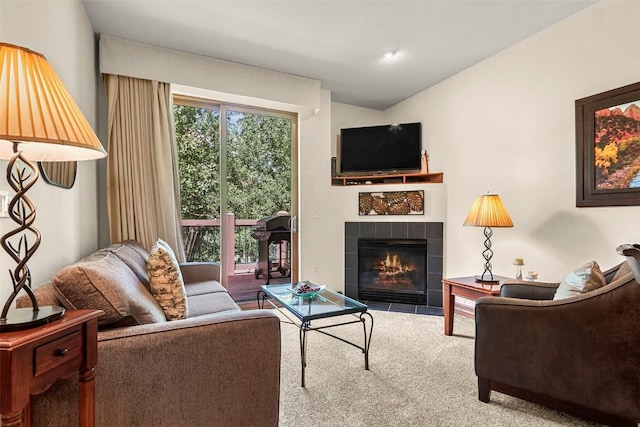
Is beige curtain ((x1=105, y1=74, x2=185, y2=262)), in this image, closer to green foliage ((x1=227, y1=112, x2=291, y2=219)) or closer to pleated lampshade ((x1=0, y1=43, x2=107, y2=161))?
green foliage ((x1=227, y1=112, x2=291, y2=219))

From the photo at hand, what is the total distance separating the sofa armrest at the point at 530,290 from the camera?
211 centimetres

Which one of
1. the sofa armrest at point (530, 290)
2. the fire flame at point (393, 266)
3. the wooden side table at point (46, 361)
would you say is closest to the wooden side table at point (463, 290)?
the sofa armrest at point (530, 290)

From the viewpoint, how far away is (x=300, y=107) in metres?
3.79

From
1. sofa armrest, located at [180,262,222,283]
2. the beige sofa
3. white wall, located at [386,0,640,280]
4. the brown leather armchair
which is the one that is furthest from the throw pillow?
sofa armrest, located at [180,262,222,283]

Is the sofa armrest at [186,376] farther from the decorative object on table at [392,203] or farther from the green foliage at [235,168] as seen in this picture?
the decorative object on table at [392,203]

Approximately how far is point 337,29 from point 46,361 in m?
2.89

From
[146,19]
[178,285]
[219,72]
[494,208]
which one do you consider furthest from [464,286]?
[146,19]

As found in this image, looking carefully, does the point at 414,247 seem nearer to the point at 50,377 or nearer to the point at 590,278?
the point at 590,278

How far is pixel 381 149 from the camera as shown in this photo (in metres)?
4.14

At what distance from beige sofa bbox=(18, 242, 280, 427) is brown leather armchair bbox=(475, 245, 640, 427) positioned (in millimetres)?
1210

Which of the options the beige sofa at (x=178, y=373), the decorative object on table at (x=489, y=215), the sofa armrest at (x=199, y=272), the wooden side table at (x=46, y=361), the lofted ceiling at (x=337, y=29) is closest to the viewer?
the wooden side table at (x=46, y=361)

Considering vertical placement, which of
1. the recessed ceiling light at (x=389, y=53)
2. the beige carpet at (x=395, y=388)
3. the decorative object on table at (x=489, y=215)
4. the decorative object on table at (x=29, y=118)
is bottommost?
the beige carpet at (x=395, y=388)

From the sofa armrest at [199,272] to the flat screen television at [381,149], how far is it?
82.1 inches

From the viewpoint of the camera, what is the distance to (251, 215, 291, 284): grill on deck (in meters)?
3.92
